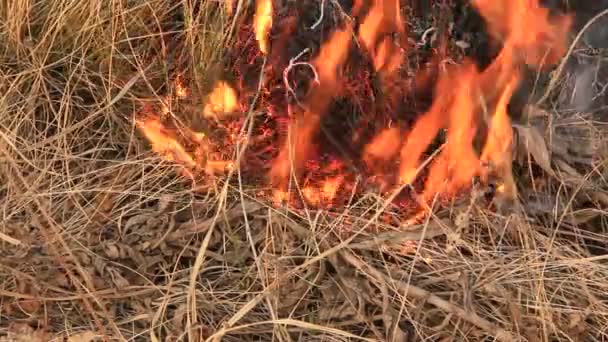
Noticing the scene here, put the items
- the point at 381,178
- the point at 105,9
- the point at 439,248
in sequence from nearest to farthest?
1. the point at 439,248
2. the point at 381,178
3. the point at 105,9

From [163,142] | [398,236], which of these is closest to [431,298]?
[398,236]

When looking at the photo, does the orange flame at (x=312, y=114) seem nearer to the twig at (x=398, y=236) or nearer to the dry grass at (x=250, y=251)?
the dry grass at (x=250, y=251)

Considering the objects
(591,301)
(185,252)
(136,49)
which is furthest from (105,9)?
(591,301)

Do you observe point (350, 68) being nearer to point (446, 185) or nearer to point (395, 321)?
point (446, 185)

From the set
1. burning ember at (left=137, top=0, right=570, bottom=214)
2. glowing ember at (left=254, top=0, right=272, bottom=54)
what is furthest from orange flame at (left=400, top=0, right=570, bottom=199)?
glowing ember at (left=254, top=0, right=272, bottom=54)

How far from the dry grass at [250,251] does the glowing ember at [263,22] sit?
0.35 ft

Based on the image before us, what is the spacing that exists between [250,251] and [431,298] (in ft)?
1.11

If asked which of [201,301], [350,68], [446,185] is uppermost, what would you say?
[350,68]

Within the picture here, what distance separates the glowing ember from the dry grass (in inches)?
4.2

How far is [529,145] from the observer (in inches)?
59.9

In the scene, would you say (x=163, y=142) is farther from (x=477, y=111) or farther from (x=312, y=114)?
(x=477, y=111)

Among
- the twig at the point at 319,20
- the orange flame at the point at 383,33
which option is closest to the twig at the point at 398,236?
the orange flame at the point at 383,33

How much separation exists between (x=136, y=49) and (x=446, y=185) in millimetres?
770

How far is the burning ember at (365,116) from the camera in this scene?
1531 millimetres
